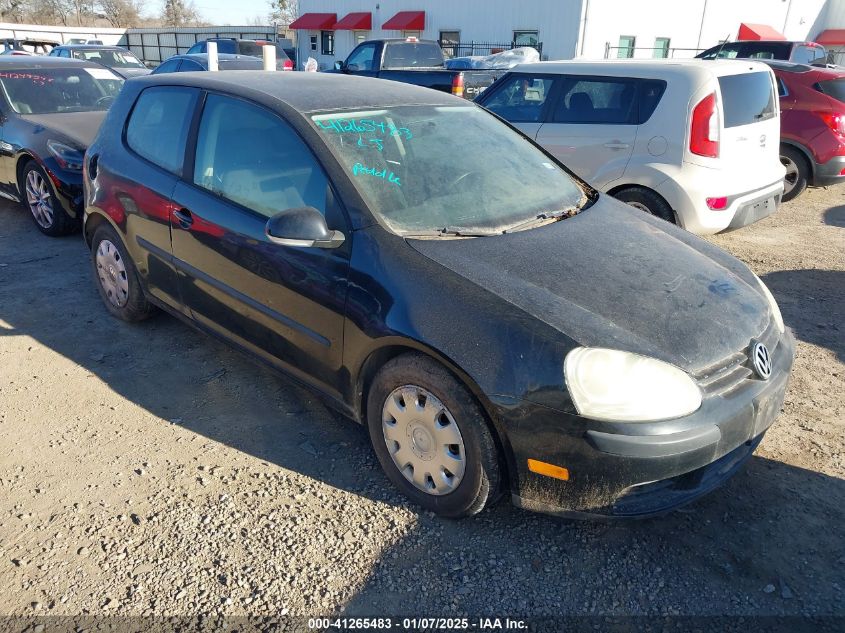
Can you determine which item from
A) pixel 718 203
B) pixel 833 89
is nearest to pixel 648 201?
pixel 718 203

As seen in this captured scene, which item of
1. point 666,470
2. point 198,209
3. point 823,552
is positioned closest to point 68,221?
point 198,209

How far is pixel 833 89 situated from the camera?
7.93 m

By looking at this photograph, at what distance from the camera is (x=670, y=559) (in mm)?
2643

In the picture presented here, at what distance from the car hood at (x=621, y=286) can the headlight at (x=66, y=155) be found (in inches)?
180

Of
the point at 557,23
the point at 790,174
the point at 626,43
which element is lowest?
the point at 790,174

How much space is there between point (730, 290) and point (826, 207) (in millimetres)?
6416

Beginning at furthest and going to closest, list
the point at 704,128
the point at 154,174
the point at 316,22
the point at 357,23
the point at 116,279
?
the point at 316,22
the point at 357,23
the point at 704,128
the point at 116,279
the point at 154,174

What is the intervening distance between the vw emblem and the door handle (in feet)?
8.97

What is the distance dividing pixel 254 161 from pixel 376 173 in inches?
27.3

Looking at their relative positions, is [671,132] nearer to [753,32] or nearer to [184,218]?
[184,218]

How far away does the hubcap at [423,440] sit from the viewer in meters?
2.65

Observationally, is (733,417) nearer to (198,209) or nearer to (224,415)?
(224,415)

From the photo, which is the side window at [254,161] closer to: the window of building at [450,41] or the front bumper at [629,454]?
the front bumper at [629,454]

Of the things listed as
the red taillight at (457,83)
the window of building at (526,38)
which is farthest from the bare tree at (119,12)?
the red taillight at (457,83)
